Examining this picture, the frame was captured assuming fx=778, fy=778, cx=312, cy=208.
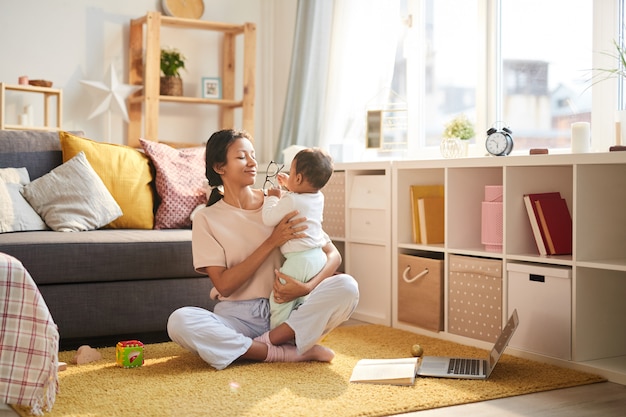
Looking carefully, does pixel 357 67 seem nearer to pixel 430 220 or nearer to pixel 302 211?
pixel 430 220

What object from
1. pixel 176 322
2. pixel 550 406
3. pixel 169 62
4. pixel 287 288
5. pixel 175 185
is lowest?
pixel 550 406

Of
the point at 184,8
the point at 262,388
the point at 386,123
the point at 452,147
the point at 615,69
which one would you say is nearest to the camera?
the point at 262,388

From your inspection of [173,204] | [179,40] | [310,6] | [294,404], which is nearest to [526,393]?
[294,404]

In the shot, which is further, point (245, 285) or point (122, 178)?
point (122, 178)

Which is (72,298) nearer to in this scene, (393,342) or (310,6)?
(393,342)

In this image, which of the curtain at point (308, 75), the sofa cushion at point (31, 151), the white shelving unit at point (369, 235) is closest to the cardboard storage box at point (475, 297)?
the white shelving unit at point (369, 235)

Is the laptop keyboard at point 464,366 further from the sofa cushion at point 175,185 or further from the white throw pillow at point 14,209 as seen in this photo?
the white throw pillow at point 14,209

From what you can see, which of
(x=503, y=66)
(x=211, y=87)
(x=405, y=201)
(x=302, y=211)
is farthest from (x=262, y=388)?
(x=211, y=87)

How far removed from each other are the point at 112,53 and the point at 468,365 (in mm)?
3107

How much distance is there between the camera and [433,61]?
411 cm

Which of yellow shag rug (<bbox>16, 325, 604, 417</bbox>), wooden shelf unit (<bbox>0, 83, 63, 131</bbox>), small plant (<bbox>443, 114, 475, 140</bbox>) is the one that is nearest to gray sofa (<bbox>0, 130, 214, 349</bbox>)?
yellow shag rug (<bbox>16, 325, 604, 417</bbox>)

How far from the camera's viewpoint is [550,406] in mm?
2201

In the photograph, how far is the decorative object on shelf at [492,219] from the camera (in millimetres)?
3082

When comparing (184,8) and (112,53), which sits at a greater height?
(184,8)
